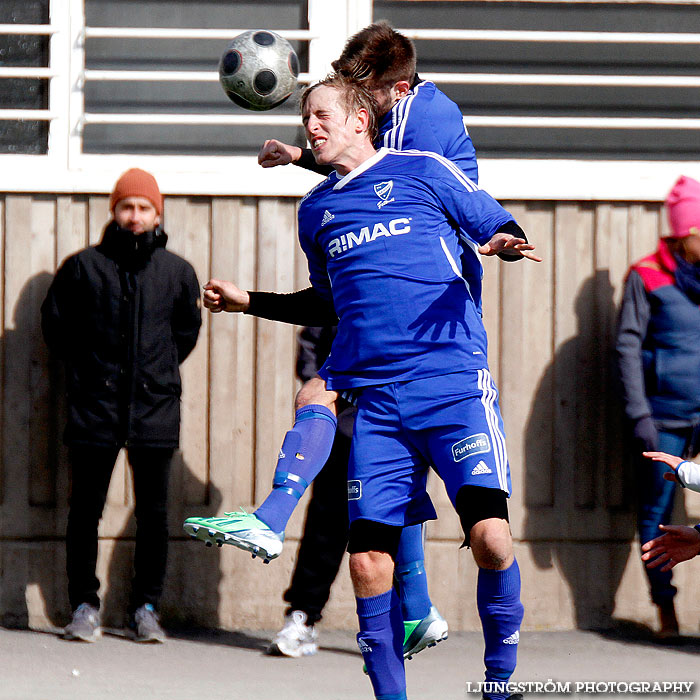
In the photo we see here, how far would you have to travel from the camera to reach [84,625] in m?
5.73

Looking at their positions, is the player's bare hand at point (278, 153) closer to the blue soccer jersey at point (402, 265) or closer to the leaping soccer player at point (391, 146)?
the leaping soccer player at point (391, 146)

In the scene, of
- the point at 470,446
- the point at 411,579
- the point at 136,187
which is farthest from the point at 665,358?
the point at 136,187

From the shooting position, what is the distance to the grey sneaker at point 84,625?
225 inches

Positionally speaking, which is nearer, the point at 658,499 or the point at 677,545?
the point at 677,545

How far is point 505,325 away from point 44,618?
2994 millimetres

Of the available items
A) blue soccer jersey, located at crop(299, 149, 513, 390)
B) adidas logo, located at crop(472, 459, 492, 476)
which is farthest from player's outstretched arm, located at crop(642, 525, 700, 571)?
blue soccer jersey, located at crop(299, 149, 513, 390)

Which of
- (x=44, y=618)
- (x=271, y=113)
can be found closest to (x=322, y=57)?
(x=271, y=113)

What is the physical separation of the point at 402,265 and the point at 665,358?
2.42 m

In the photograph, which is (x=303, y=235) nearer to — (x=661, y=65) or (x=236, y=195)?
(x=236, y=195)

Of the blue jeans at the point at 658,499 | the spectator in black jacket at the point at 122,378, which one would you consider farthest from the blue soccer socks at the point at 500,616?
the spectator in black jacket at the point at 122,378

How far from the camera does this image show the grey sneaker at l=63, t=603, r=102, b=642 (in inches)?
225

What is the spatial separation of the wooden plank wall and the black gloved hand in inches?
19.4

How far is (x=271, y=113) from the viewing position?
6.59 meters

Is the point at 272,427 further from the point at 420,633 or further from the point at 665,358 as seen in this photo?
the point at 665,358
